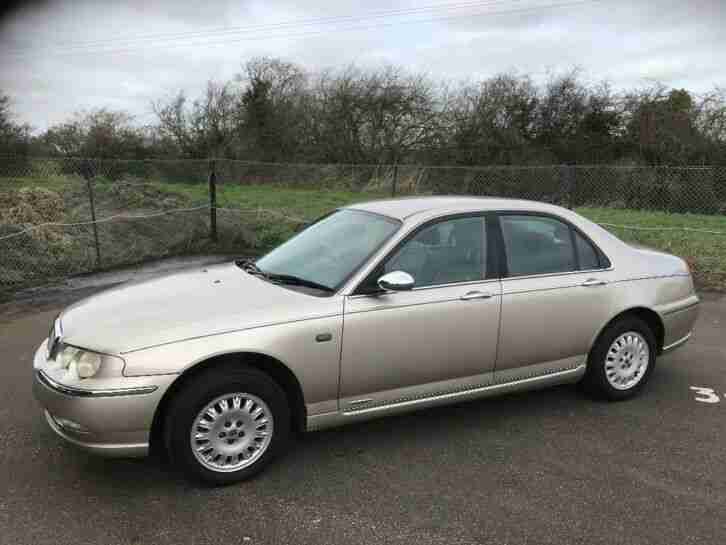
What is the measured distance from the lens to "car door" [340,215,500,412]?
3.68 metres

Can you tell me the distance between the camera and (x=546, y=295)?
13.9 feet

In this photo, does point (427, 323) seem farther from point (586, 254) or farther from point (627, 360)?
point (627, 360)

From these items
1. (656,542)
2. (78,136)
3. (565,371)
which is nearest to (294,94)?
(78,136)

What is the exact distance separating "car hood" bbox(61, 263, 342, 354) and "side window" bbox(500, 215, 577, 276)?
1376mm

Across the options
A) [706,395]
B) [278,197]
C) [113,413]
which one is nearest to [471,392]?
Answer: [706,395]

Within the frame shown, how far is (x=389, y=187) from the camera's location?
15.1 metres

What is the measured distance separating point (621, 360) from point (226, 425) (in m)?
2.89

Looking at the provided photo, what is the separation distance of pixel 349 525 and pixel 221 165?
540 inches

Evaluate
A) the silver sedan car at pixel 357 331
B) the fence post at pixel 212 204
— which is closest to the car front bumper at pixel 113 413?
the silver sedan car at pixel 357 331

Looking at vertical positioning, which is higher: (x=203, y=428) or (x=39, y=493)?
(x=203, y=428)

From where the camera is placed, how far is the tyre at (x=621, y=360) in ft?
14.9

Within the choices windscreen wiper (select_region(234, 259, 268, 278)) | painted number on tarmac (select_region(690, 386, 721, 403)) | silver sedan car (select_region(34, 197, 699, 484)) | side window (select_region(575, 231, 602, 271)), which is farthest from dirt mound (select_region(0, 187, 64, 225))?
painted number on tarmac (select_region(690, 386, 721, 403))

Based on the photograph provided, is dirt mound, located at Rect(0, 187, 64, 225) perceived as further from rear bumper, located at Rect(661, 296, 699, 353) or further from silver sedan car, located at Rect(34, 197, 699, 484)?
rear bumper, located at Rect(661, 296, 699, 353)

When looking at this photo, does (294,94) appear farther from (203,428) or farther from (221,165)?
(203,428)
